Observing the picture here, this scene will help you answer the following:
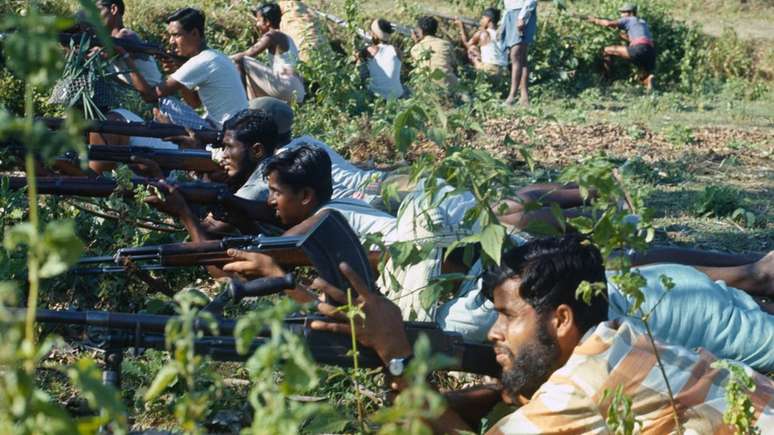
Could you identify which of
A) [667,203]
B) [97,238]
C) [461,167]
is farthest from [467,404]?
[667,203]

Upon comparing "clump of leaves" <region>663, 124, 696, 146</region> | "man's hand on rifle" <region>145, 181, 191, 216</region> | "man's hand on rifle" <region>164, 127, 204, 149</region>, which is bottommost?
"clump of leaves" <region>663, 124, 696, 146</region>

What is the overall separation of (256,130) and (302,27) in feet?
17.2

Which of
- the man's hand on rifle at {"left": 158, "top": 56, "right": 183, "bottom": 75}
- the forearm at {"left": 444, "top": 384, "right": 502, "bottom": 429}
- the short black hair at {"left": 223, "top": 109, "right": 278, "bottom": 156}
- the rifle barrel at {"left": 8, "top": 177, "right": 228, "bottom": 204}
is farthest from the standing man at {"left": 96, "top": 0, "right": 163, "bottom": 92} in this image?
the forearm at {"left": 444, "top": 384, "right": 502, "bottom": 429}

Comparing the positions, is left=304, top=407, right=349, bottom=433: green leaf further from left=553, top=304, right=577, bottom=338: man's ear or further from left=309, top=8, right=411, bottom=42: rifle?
left=309, top=8, right=411, bottom=42: rifle

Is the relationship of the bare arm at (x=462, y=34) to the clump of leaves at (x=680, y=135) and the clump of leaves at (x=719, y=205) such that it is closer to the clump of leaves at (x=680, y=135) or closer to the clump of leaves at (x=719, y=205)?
the clump of leaves at (x=680, y=135)

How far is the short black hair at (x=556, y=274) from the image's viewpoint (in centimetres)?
345

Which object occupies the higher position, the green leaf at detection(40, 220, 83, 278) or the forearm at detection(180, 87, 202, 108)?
the green leaf at detection(40, 220, 83, 278)

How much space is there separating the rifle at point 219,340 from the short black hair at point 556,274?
235 millimetres

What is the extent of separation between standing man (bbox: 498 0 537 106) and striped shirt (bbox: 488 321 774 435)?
9.57m

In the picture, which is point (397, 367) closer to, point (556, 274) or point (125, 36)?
point (556, 274)

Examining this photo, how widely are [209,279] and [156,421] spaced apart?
1630mm

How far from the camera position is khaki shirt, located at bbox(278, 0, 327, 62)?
36.2 ft

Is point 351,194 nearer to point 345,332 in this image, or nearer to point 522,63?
point 345,332

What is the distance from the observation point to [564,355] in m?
3.46
